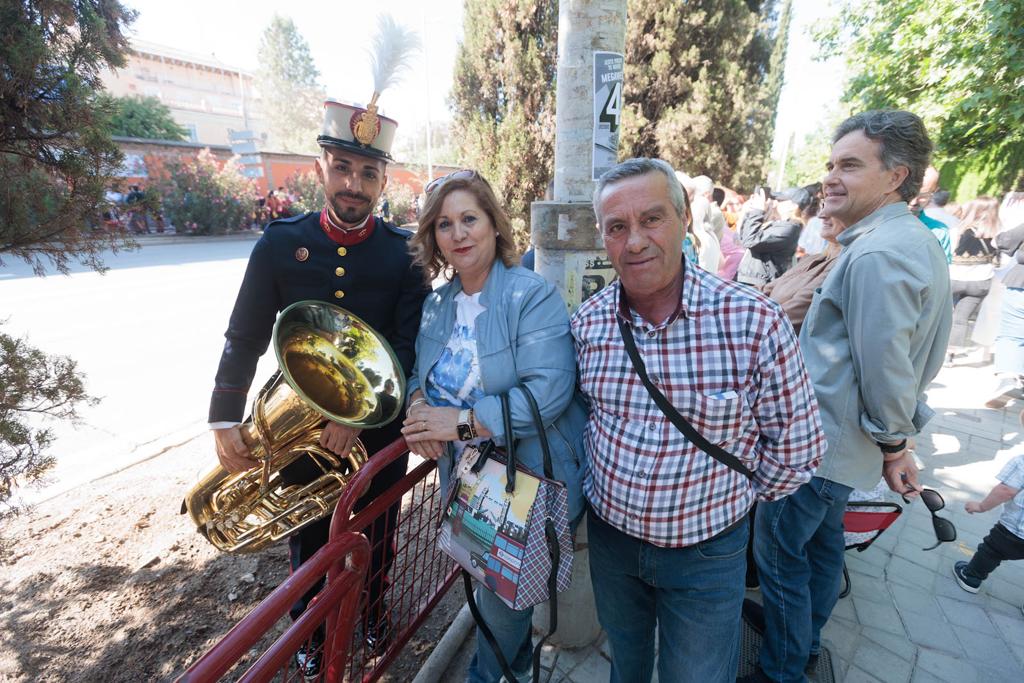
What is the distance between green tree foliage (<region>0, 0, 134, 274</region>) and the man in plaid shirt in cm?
202

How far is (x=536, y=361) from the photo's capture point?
5.33 ft

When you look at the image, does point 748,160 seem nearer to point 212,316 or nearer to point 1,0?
point 212,316

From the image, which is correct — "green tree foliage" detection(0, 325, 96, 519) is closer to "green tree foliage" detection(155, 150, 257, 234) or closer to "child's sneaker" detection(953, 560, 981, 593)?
"child's sneaker" detection(953, 560, 981, 593)

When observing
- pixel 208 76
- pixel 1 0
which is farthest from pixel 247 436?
pixel 208 76

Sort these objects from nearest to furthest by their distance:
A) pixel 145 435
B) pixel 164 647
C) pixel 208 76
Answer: pixel 164 647 → pixel 145 435 → pixel 208 76

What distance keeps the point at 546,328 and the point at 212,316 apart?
9.10 meters

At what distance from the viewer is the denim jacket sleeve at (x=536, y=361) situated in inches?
62.0

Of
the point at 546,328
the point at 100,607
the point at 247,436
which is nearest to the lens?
the point at 546,328

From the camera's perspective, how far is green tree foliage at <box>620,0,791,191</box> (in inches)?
371

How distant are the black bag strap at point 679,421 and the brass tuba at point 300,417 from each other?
0.96 meters

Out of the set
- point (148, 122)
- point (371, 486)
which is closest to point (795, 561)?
point (371, 486)

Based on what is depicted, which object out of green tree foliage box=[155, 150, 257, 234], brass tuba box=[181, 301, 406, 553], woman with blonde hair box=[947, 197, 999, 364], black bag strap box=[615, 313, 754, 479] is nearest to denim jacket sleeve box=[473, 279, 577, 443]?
black bag strap box=[615, 313, 754, 479]

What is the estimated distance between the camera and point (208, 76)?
182 ft

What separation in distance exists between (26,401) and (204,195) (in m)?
22.5
